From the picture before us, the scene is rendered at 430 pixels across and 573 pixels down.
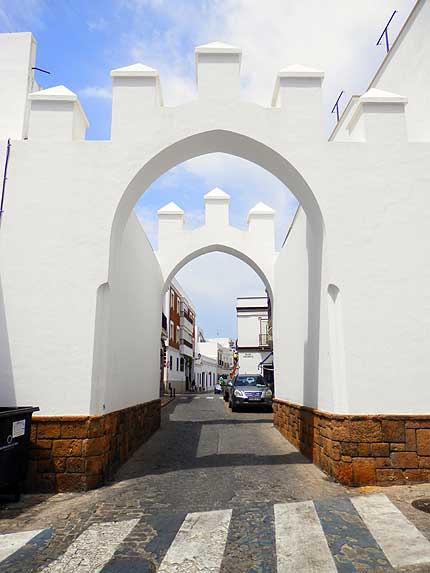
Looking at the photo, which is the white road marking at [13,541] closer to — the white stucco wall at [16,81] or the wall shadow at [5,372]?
the wall shadow at [5,372]

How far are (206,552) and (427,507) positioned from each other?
2.55 meters

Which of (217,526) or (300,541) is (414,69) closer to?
(300,541)

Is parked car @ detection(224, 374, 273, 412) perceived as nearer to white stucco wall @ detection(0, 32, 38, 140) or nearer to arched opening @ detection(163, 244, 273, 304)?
arched opening @ detection(163, 244, 273, 304)

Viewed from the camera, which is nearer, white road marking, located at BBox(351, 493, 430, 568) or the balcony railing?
white road marking, located at BBox(351, 493, 430, 568)

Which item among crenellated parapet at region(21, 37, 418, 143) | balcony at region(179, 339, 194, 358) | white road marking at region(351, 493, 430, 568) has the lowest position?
white road marking at region(351, 493, 430, 568)

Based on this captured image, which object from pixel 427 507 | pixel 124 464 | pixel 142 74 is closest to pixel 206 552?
pixel 427 507

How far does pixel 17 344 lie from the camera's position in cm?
566

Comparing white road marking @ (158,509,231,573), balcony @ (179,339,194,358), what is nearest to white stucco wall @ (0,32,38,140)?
white road marking @ (158,509,231,573)

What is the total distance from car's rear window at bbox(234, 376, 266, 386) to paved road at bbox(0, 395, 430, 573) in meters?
11.1

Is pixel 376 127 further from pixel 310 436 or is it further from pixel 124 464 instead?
pixel 124 464

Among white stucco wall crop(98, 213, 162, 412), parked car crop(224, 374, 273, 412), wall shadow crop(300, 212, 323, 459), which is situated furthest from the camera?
parked car crop(224, 374, 273, 412)

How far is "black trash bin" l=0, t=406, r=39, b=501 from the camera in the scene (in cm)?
473

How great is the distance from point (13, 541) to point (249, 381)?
14.6m

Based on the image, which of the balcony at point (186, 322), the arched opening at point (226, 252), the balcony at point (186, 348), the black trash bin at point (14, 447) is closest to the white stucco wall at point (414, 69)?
the arched opening at point (226, 252)
